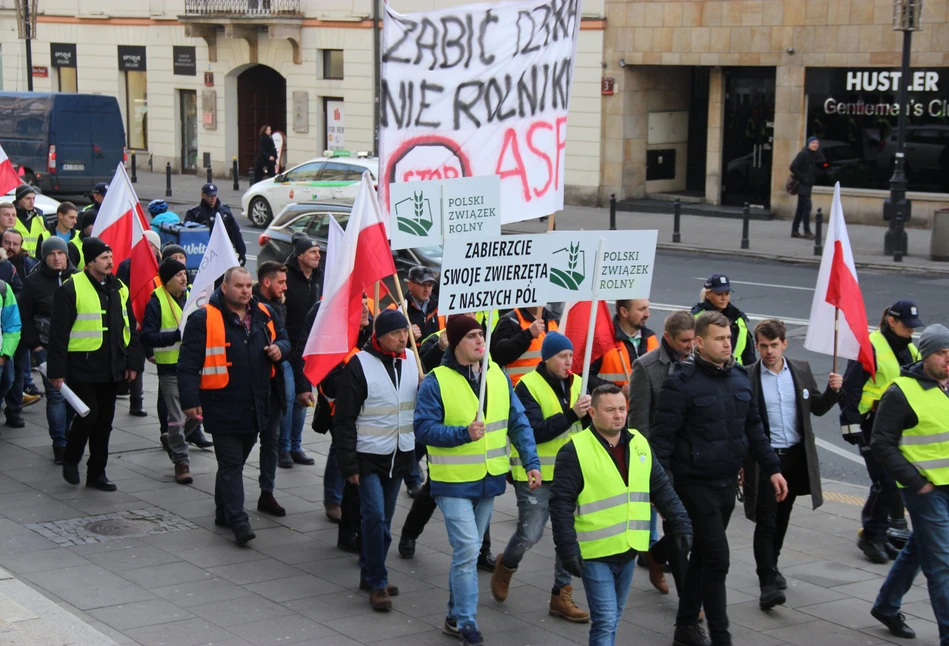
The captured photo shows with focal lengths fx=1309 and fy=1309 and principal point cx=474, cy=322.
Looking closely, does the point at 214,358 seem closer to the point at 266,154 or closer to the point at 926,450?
the point at 926,450

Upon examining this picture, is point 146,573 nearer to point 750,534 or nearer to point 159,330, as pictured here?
point 159,330

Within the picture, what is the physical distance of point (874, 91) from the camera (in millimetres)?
27125

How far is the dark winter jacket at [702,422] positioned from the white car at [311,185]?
62.6 feet

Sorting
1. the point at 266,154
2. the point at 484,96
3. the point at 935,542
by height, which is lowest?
the point at 935,542

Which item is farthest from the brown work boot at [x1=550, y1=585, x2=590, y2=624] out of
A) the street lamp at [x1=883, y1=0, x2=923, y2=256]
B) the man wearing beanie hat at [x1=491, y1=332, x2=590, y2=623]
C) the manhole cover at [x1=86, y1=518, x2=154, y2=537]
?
the street lamp at [x1=883, y1=0, x2=923, y2=256]

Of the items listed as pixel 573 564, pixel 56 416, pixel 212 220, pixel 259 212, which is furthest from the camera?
pixel 259 212

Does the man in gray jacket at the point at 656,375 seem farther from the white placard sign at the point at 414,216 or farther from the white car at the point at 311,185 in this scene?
the white car at the point at 311,185

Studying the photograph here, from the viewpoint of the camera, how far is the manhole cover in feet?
28.5

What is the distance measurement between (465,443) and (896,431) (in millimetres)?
2300

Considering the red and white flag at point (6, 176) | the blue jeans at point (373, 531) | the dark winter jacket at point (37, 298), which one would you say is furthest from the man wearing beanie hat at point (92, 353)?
the red and white flag at point (6, 176)

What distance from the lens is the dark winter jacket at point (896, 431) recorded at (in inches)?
271

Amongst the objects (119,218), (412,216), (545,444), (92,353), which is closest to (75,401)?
(92,353)

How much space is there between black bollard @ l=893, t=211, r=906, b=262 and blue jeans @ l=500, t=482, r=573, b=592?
1648cm

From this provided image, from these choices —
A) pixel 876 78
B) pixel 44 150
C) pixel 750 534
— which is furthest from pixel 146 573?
pixel 44 150
